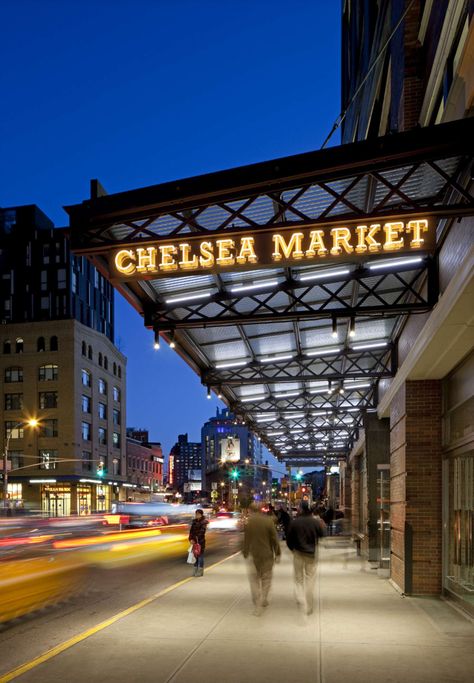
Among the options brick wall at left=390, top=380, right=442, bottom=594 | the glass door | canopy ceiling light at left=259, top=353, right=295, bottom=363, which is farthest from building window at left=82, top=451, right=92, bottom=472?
brick wall at left=390, top=380, right=442, bottom=594

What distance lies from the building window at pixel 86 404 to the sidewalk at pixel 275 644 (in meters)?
69.5

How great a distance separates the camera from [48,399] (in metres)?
80.5

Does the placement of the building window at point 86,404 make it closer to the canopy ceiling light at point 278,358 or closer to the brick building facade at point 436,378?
the canopy ceiling light at point 278,358

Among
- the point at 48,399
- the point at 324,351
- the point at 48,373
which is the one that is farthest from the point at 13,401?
the point at 324,351

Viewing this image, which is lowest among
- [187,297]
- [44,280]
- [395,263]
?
[187,297]

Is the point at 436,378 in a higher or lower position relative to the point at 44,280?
lower

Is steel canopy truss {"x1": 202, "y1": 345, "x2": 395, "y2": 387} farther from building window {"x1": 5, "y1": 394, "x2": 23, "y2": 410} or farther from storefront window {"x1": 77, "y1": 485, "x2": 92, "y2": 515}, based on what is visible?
building window {"x1": 5, "y1": 394, "x2": 23, "y2": 410}

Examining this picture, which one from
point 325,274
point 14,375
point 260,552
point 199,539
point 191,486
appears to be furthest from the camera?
point 191,486

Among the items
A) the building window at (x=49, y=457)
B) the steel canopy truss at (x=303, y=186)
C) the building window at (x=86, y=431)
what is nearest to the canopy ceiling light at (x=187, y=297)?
the steel canopy truss at (x=303, y=186)

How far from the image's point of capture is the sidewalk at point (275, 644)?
8031 millimetres

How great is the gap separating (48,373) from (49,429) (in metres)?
5.99

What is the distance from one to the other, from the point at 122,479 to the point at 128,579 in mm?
77116

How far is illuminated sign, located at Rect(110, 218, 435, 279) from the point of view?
28.6ft

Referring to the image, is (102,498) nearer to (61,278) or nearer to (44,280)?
(61,278)
